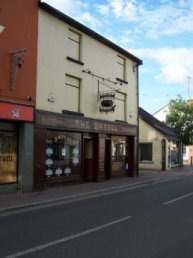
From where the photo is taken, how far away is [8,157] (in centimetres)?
1659

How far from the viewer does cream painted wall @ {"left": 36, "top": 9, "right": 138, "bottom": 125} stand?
60.0 ft

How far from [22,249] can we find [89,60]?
49.4 ft

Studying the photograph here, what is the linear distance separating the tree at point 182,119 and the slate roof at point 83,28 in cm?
1367

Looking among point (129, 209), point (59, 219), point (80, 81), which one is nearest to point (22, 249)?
point (59, 219)

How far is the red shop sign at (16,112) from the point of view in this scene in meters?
15.7

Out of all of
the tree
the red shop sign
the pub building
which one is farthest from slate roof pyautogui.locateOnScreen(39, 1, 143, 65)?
the tree

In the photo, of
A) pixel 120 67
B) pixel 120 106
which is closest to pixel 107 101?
pixel 120 106

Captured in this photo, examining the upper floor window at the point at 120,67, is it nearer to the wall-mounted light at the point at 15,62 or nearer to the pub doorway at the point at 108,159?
the pub doorway at the point at 108,159

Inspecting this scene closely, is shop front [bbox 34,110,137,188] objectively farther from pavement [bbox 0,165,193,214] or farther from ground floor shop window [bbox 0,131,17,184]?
ground floor shop window [bbox 0,131,17,184]

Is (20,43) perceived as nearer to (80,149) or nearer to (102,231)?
(80,149)

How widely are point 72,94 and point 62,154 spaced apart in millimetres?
2929

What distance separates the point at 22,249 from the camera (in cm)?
779

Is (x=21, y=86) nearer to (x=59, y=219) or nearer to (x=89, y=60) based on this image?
(x=89, y=60)

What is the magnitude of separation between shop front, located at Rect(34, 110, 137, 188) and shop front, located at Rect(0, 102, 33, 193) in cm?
50
